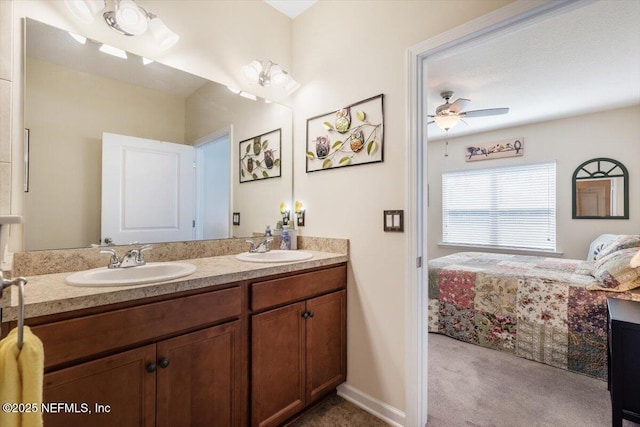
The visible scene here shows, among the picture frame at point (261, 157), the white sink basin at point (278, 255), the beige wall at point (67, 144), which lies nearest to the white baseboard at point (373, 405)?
the white sink basin at point (278, 255)

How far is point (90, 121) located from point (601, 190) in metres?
5.12

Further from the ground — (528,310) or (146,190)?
(146,190)

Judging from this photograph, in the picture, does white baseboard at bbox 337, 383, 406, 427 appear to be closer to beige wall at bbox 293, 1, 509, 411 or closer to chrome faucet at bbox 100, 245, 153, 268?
beige wall at bbox 293, 1, 509, 411

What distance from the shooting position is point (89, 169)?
1.43 m

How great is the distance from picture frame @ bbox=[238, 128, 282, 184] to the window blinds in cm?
370

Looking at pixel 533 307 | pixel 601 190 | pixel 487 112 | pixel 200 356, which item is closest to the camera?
pixel 200 356

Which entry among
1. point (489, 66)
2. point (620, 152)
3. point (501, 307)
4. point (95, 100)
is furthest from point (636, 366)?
point (620, 152)

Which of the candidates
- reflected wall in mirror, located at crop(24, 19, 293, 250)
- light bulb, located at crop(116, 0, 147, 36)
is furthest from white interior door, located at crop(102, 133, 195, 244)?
light bulb, located at crop(116, 0, 147, 36)

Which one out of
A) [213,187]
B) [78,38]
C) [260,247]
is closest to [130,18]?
[78,38]

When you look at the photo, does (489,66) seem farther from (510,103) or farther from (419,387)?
(419,387)

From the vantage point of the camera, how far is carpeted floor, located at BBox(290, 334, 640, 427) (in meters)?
1.68

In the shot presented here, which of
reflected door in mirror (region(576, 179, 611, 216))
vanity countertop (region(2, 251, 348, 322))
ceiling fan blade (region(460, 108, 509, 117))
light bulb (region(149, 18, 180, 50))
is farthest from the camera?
reflected door in mirror (region(576, 179, 611, 216))

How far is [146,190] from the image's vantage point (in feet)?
5.33

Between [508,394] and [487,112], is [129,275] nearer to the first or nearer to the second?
[508,394]
